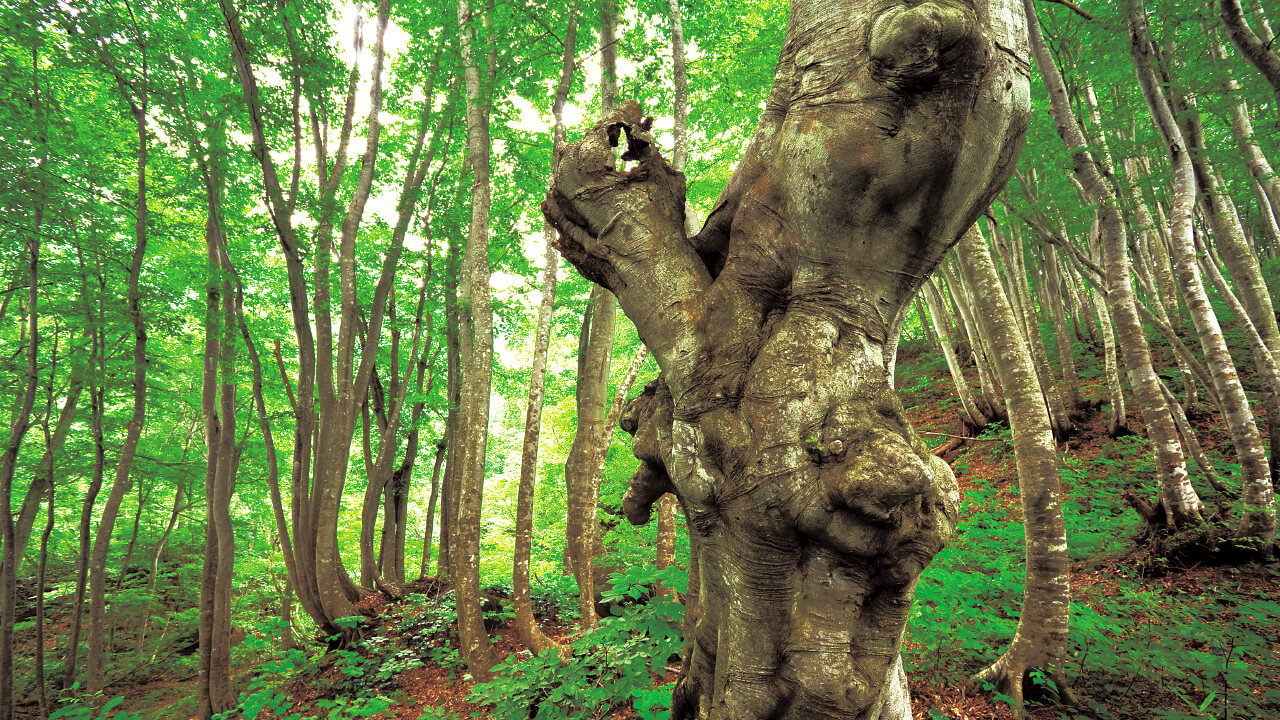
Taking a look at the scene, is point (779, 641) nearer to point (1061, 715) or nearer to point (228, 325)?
point (1061, 715)

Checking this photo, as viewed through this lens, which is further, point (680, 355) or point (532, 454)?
point (532, 454)

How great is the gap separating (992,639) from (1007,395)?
2116 millimetres

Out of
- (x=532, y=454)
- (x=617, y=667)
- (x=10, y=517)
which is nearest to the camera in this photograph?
(x=617, y=667)

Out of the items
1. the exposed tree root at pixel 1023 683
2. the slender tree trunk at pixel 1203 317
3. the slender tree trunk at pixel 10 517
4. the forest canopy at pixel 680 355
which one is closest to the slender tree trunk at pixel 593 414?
the forest canopy at pixel 680 355

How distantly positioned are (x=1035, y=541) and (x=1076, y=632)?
3.28 ft

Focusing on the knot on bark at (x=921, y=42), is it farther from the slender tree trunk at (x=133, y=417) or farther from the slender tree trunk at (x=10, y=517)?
the slender tree trunk at (x=10, y=517)

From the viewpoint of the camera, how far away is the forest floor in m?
3.40

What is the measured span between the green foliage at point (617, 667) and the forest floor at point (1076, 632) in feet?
0.55

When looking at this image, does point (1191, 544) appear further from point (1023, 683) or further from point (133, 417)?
point (133, 417)

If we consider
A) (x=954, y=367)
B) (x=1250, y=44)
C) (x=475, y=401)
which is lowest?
(x=475, y=401)

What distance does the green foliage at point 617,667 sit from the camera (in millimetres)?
2852

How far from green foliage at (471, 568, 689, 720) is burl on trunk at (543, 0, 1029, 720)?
0.72m

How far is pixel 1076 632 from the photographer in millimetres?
3893

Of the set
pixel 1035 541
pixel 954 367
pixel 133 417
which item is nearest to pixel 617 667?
pixel 1035 541
